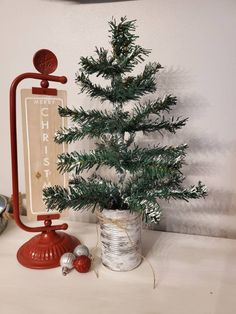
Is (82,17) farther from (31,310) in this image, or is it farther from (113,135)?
(31,310)

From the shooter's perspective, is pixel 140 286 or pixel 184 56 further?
pixel 184 56

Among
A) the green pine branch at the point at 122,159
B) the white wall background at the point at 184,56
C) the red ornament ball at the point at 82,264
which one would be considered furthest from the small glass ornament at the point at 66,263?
the white wall background at the point at 184,56

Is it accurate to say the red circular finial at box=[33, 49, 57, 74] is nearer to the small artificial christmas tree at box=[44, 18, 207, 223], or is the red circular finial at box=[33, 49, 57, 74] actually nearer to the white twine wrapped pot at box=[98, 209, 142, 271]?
the small artificial christmas tree at box=[44, 18, 207, 223]

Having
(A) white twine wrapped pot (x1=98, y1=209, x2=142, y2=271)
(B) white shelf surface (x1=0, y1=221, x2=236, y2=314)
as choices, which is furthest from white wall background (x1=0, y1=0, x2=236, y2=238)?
(A) white twine wrapped pot (x1=98, y1=209, x2=142, y2=271)

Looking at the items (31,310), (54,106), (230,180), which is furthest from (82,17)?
(31,310)

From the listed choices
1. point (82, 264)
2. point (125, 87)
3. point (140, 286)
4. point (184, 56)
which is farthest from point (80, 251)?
point (184, 56)

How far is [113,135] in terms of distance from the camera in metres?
0.60

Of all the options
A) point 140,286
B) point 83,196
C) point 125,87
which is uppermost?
point 125,87

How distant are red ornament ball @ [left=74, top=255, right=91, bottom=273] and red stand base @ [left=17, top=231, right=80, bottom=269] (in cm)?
6

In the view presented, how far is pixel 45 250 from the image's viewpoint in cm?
66

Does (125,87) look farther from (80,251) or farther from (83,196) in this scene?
(80,251)

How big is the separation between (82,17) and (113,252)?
569 mm

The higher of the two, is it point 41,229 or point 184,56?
point 184,56

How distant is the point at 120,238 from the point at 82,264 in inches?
3.8
